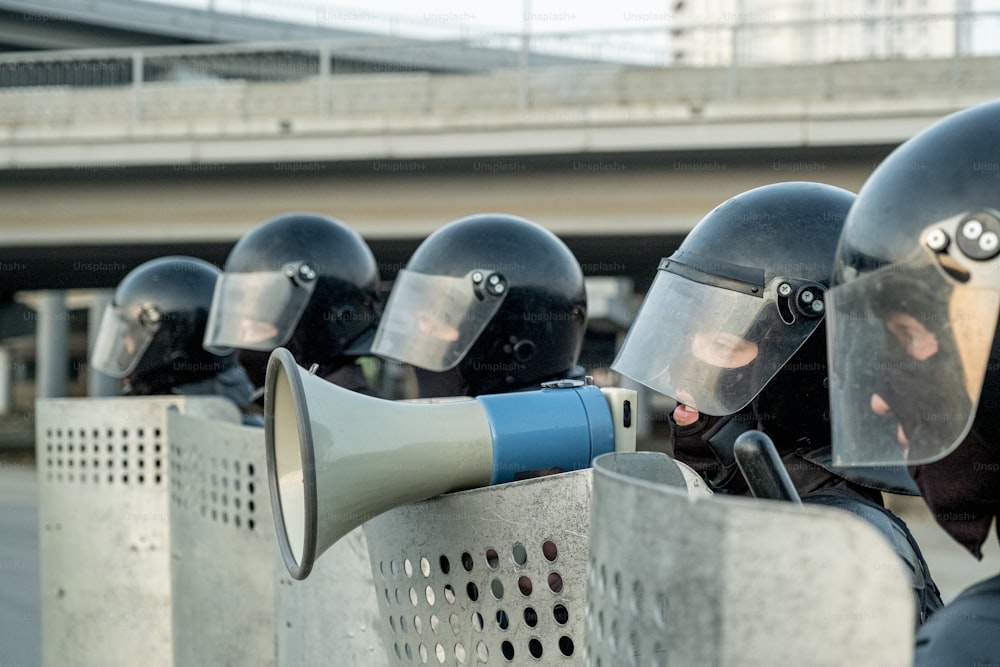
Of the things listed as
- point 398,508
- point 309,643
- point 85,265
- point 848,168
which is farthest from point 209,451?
point 85,265

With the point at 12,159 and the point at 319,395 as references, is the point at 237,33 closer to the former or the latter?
the point at 12,159

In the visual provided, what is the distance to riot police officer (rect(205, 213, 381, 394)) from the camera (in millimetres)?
5203

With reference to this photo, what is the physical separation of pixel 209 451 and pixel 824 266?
76.4 inches

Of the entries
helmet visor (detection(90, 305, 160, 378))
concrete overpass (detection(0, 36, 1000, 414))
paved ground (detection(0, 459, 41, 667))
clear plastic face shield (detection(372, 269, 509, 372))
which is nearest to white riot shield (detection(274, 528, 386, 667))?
clear plastic face shield (detection(372, 269, 509, 372))

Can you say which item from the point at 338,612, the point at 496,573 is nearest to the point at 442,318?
the point at 338,612

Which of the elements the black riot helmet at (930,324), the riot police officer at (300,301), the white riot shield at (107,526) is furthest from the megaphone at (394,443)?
A: the riot police officer at (300,301)

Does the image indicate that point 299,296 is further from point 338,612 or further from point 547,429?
point 547,429

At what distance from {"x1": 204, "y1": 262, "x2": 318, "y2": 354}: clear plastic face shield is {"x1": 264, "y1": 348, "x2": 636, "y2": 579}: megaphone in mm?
2651

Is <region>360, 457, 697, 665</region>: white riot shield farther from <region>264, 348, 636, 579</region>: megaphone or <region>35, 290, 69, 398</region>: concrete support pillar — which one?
<region>35, 290, 69, 398</region>: concrete support pillar

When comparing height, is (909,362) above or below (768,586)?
above

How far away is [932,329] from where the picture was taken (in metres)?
1.58

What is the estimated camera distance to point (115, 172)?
16.2 metres

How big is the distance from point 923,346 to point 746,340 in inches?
46.9

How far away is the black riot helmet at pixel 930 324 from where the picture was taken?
61.5 inches
